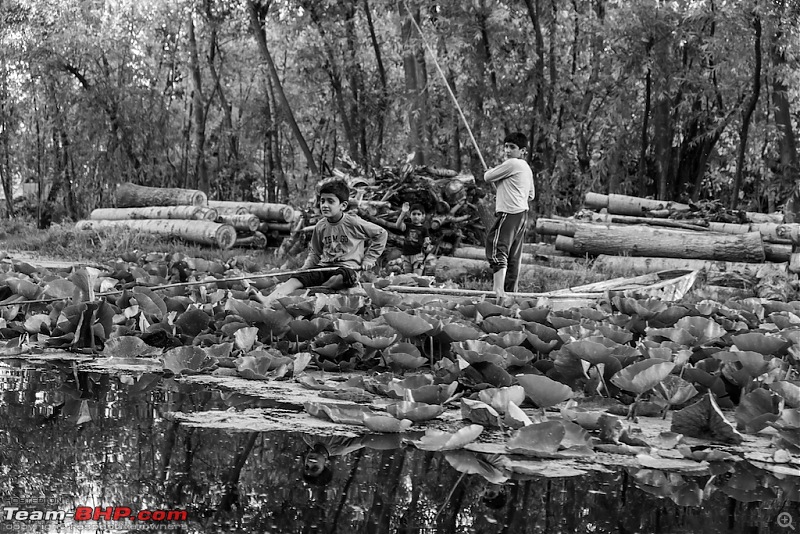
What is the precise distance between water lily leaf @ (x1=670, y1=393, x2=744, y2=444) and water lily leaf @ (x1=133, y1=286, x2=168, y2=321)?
114 inches

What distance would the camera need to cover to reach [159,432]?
2725mm

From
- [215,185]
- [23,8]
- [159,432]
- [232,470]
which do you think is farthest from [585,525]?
[215,185]

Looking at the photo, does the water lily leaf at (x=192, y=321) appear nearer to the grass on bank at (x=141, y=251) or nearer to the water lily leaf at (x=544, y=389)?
the water lily leaf at (x=544, y=389)

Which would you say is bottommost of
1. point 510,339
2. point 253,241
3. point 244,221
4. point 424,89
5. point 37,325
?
point 253,241

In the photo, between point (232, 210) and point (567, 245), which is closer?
point (567, 245)

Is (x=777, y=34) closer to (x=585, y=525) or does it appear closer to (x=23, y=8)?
(x=585, y=525)

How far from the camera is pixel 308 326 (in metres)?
4.20

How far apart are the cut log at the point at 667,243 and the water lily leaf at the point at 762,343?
7.22 metres

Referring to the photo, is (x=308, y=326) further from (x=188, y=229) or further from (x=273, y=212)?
(x=273, y=212)

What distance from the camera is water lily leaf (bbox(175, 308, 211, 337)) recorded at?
447 centimetres

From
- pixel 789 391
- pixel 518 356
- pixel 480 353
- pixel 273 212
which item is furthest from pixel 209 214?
pixel 789 391

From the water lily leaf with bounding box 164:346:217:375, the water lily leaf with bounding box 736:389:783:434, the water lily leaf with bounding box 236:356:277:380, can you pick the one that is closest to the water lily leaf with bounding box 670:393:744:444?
the water lily leaf with bounding box 736:389:783:434

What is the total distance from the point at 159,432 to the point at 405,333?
4.72ft

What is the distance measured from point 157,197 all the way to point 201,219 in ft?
8.10
